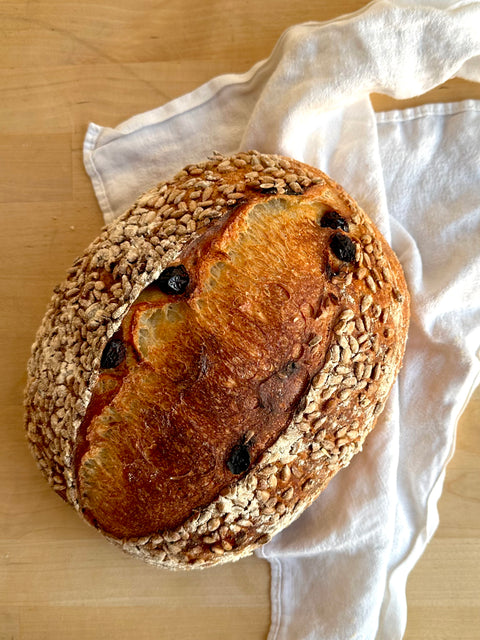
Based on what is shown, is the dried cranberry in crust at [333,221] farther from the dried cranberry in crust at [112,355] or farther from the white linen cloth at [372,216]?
the dried cranberry in crust at [112,355]

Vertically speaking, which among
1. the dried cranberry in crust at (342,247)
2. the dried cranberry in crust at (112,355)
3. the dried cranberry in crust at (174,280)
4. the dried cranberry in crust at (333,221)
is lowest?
the dried cranberry in crust at (112,355)

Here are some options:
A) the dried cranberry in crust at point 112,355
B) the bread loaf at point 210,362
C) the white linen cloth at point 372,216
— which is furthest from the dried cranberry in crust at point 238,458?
A: the white linen cloth at point 372,216

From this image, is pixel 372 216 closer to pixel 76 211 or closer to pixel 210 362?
pixel 210 362

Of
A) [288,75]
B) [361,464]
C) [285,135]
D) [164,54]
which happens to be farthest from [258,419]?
[164,54]

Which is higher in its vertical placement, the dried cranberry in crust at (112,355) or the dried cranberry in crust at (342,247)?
the dried cranberry in crust at (342,247)

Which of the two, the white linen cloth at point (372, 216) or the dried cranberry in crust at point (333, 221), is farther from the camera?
the white linen cloth at point (372, 216)

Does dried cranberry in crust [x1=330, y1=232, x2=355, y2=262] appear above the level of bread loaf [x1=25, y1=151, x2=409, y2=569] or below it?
above

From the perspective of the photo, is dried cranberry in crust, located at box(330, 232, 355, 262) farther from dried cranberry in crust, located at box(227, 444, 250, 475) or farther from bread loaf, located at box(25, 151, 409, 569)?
dried cranberry in crust, located at box(227, 444, 250, 475)

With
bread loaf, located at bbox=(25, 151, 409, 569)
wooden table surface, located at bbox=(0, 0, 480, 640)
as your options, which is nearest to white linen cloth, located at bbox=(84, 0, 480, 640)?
wooden table surface, located at bbox=(0, 0, 480, 640)
